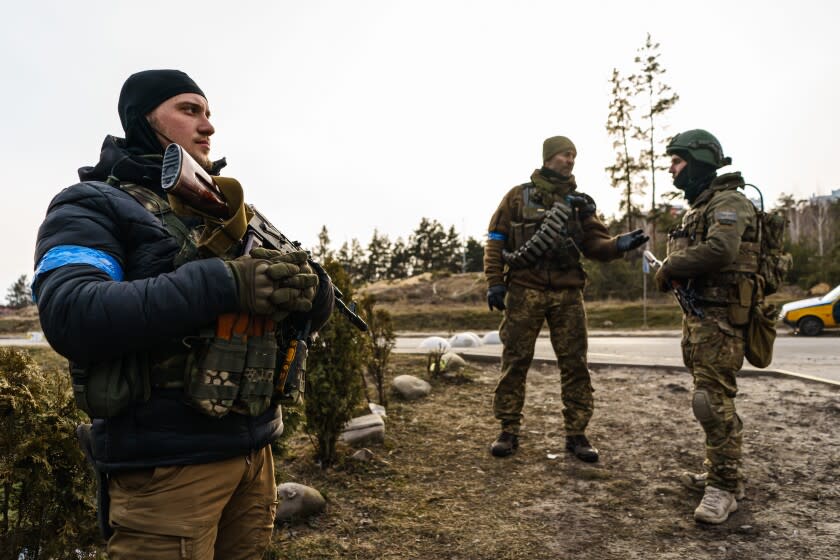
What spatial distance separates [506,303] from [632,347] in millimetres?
8249

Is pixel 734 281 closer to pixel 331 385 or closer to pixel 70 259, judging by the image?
pixel 331 385

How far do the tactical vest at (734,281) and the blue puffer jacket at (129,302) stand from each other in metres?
3.05

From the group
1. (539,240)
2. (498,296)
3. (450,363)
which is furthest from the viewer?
(450,363)

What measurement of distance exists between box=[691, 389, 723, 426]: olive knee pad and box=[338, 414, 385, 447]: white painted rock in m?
2.41

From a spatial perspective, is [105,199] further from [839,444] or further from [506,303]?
[839,444]

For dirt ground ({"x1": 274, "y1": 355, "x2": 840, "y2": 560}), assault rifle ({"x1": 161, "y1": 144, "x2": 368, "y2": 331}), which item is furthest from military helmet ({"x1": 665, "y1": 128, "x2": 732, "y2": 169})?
assault rifle ({"x1": 161, "y1": 144, "x2": 368, "y2": 331})

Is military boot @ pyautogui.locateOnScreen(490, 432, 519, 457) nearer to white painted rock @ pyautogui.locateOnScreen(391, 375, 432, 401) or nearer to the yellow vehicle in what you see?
white painted rock @ pyautogui.locateOnScreen(391, 375, 432, 401)

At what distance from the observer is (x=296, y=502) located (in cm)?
330

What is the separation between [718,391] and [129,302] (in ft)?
11.0

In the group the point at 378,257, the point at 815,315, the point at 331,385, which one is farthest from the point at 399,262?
the point at 331,385

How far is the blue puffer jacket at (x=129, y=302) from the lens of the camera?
1.36 m

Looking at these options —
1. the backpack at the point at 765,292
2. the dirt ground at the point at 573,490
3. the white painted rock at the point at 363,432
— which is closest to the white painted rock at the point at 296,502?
the dirt ground at the point at 573,490

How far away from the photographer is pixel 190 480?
154cm

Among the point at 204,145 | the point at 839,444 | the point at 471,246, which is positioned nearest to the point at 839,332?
the point at 839,444
